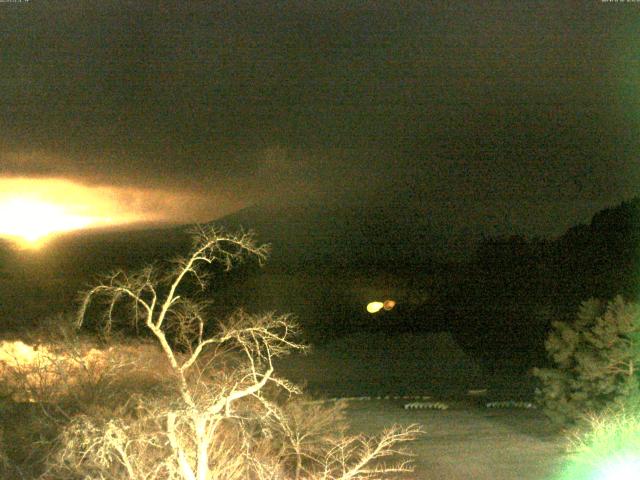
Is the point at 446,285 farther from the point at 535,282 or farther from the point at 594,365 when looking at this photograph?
the point at 594,365

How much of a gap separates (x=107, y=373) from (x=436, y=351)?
42.0m

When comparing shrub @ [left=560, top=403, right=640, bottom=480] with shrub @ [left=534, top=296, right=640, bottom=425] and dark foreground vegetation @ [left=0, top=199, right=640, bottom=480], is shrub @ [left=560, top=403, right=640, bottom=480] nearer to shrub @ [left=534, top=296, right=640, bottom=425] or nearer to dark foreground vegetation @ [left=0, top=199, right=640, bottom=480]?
dark foreground vegetation @ [left=0, top=199, right=640, bottom=480]

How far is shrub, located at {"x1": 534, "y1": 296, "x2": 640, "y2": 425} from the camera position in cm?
2489

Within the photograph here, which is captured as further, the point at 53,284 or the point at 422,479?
the point at 53,284

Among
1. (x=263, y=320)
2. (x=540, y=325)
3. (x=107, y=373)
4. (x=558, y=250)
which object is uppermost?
(x=558, y=250)

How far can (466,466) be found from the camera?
21.5m

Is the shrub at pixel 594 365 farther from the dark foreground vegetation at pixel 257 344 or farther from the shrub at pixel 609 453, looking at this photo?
the shrub at pixel 609 453

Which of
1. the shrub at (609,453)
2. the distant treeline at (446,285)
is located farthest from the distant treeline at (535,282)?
the shrub at (609,453)

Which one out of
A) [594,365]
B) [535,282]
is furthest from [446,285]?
[594,365]

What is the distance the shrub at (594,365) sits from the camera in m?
24.9

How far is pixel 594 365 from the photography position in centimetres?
2531

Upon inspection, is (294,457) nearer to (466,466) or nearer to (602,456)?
(466,466)

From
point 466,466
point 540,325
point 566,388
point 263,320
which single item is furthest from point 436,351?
point 263,320

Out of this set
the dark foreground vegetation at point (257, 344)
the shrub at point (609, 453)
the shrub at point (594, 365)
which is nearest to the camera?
the dark foreground vegetation at point (257, 344)
